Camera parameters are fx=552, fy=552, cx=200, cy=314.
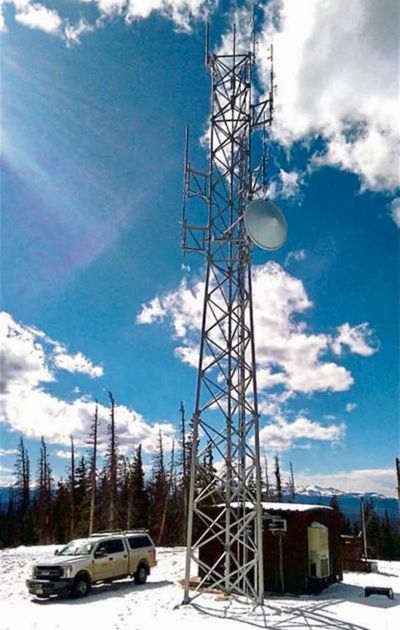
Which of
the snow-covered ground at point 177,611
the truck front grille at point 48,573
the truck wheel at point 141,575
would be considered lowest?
the snow-covered ground at point 177,611

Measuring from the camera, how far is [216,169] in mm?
16578

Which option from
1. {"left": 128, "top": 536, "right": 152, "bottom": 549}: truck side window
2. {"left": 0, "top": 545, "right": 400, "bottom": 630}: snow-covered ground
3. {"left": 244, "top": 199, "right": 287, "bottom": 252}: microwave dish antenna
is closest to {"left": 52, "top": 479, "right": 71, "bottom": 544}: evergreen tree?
{"left": 128, "top": 536, "right": 152, "bottom": 549}: truck side window

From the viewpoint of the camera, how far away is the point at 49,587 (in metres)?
14.7

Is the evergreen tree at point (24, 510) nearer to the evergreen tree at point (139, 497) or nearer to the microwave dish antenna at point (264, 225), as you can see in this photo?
the evergreen tree at point (139, 497)

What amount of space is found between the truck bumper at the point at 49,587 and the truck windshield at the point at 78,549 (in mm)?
1229

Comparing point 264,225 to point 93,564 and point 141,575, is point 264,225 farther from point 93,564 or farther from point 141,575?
point 141,575

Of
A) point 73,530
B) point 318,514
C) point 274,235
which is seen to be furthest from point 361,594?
point 73,530

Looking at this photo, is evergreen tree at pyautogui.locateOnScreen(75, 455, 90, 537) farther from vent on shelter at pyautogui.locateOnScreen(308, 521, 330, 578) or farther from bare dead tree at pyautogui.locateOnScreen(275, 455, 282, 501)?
vent on shelter at pyautogui.locateOnScreen(308, 521, 330, 578)

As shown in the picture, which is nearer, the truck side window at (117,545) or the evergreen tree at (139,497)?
the truck side window at (117,545)

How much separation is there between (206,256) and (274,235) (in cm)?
A: 208

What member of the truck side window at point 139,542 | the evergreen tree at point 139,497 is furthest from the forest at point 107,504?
the truck side window at point 139,542

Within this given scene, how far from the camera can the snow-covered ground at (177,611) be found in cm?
1185

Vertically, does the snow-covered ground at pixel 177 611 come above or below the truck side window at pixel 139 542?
below

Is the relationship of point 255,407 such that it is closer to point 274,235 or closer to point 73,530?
point 274,235
